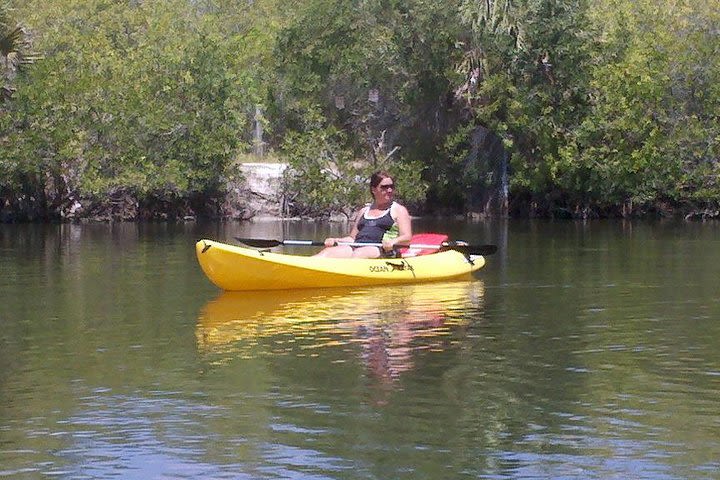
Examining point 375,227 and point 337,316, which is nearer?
point 337,316

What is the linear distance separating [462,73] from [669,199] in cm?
723

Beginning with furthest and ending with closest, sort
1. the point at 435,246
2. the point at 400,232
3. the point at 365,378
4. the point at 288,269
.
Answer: the point at 435,246
the point at 400,232
the point at 288,269
the point at 365,378

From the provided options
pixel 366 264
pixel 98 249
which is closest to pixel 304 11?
pixel 98 249

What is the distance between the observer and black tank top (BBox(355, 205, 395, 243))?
1895 cm

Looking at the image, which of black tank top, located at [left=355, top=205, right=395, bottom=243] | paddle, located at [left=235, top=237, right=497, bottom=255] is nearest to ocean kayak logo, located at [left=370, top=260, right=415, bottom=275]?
paddle, located at [left=235, top=237, right=497, bottom=255]

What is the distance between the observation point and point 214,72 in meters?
43.2

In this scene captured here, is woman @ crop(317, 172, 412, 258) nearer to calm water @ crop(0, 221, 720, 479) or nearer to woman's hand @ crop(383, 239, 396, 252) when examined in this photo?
woman's hand @ crop(383, 239, 396, 252)

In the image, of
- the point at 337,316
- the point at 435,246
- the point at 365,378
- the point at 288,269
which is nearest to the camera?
the point at 365,378

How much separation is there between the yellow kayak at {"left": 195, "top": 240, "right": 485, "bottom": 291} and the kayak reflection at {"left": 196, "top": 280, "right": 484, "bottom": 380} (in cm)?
12

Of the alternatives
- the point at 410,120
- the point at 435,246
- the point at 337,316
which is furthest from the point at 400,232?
the point at 410,120

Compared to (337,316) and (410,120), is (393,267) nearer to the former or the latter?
(337,316)

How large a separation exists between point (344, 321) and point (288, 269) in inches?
116

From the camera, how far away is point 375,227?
19016mm

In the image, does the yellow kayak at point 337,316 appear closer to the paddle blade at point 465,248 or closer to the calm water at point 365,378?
the calm water at point 365,378
